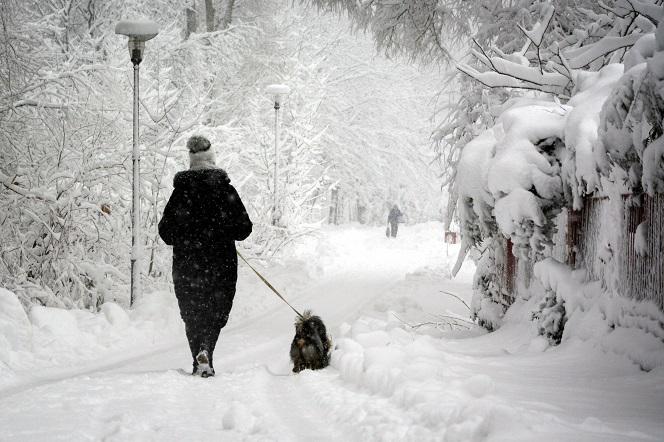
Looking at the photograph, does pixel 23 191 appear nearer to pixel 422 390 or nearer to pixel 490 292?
pixel 490 292

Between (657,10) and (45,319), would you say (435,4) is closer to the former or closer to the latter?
(657,10)

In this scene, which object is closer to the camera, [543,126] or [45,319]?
[543,126]

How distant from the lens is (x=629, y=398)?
11.1 ft

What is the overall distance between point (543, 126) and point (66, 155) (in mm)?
7175

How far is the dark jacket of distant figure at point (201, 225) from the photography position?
538 centimetres

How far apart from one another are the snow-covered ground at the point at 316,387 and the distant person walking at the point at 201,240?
Answer: 0.53 meters

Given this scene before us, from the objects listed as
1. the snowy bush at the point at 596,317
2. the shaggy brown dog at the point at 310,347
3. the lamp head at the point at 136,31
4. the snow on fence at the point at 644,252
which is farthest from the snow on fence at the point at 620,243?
the lamp head at the point at 136,31

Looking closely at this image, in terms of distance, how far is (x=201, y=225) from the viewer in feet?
17.7

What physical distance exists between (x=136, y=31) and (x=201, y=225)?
4568 mm

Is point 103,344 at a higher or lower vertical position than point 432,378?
lower

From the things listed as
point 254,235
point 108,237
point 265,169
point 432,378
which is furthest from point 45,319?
point 265,169

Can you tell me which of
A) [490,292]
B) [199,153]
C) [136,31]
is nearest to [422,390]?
[199,153]

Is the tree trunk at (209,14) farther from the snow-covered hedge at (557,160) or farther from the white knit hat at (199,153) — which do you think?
the snow-covered hedge at (557,160)

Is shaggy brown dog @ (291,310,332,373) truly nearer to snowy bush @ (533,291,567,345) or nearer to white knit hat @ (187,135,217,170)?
white knit hat @ (187,135,217,170)
